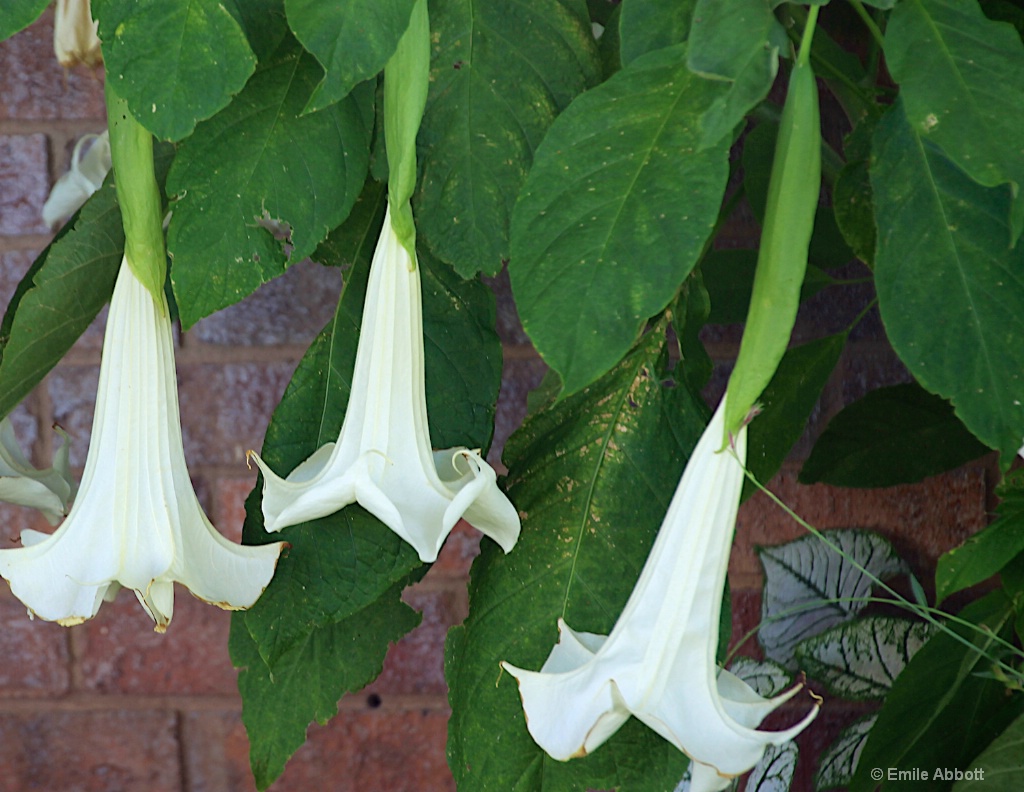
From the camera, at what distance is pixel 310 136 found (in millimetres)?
373

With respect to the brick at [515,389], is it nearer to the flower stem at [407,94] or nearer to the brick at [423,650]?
the brick at [423,650]

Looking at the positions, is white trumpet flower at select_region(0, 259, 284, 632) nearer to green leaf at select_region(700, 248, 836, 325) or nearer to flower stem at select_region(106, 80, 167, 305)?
flower stem at select_region(106, 80, 167, 305)

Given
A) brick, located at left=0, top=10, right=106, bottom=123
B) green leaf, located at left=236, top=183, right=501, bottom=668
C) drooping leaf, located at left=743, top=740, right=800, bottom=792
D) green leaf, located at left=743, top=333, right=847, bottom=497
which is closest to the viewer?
green leaf, located at left=236, top=183, right=501, bottom=668

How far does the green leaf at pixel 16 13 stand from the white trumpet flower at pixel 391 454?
0.13 metres

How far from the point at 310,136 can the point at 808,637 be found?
52cm

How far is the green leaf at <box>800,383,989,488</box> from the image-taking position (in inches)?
25.0

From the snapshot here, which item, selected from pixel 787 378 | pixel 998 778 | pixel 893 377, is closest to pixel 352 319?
pixel 787 378

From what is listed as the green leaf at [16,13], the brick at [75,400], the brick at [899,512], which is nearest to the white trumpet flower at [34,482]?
the green leaf at [16,13]

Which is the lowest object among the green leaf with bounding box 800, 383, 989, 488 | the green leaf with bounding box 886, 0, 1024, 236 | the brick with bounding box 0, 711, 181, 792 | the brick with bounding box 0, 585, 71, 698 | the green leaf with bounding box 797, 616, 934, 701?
the brick with bounding box 0, 711, 181, 792

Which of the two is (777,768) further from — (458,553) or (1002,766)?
(458,553)

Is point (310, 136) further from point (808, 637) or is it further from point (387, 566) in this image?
point (808, 637)

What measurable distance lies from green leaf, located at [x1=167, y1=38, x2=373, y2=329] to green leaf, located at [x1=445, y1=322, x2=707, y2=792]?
0.49ft

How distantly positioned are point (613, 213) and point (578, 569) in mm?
164

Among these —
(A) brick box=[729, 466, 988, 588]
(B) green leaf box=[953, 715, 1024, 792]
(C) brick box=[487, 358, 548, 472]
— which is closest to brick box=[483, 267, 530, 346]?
(C) brick box=[487, 358, 548, 472]
